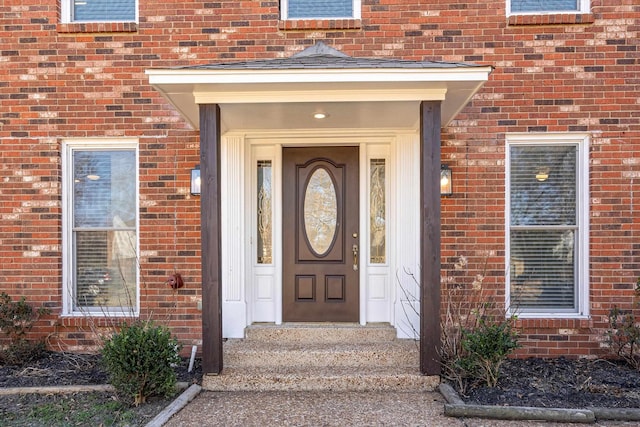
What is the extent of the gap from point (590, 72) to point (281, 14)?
11.4ft

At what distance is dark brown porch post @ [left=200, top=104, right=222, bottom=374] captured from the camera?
4148mm

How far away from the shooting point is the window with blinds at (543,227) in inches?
200

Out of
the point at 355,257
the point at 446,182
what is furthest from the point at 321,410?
the point at 446,182

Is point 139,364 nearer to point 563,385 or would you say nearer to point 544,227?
point 563,385

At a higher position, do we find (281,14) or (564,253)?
(281,14)

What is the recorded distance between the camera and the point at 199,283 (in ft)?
16.8

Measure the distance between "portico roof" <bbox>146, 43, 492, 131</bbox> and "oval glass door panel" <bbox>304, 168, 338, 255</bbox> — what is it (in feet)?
3.12

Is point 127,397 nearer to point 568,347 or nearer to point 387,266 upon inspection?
point 387,266

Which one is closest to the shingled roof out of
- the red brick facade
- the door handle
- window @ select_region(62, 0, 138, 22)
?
the red brick facade

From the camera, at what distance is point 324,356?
4590mm

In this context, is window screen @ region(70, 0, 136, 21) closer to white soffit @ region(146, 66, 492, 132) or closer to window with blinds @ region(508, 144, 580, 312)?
white soffit @ region(146, 66, 492, 132)

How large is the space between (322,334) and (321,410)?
120 centimetres

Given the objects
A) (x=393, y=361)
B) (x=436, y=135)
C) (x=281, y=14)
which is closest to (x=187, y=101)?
(x=281, y=14)

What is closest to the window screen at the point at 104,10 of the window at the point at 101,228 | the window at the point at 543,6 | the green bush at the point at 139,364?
the window at the point at 101,228
